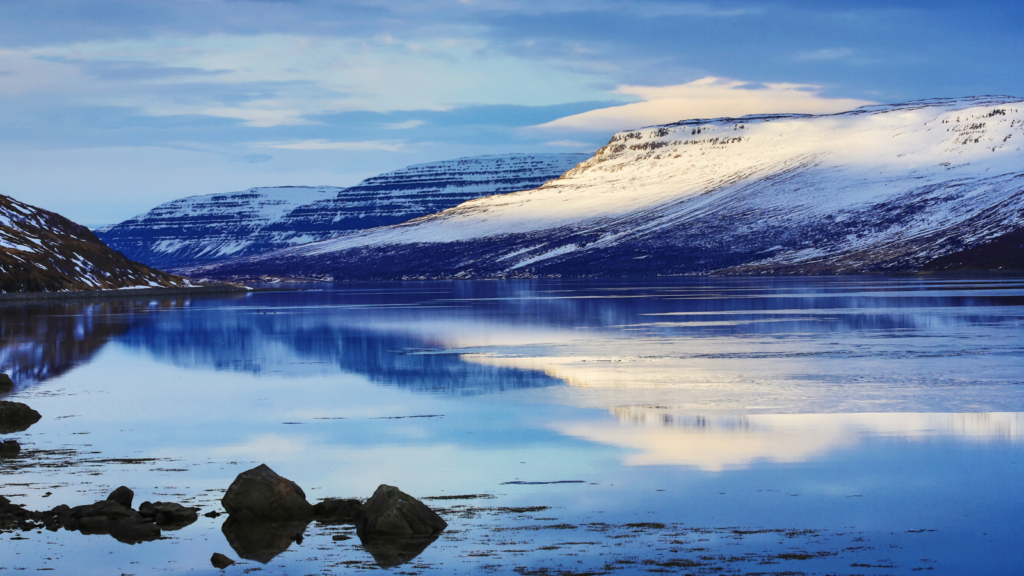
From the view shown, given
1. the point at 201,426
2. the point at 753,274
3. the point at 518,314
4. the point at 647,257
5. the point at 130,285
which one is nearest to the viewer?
the point at 201,426

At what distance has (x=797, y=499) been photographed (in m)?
13.2

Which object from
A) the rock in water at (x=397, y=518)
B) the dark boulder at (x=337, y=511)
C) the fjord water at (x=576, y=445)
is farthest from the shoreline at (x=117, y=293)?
the rock in water at (x=397, y=518)

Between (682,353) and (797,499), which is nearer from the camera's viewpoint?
(797,499)

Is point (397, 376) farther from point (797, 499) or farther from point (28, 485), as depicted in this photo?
point (797, 499)

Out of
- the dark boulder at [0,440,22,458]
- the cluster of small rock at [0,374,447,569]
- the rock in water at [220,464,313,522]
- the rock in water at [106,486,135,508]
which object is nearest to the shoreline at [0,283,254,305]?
the dark boulder at [0,440,22,458]

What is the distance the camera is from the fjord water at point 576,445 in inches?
449

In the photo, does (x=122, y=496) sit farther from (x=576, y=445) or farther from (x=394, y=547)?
(x=576, y=445)

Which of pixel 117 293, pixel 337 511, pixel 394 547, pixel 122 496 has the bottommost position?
pixel 394 547

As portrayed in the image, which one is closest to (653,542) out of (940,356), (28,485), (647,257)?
(28,485)

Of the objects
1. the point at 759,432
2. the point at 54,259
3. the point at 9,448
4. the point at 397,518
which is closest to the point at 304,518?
the point at 397,518

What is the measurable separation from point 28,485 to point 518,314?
42424 mm

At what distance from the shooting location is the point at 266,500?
42.1 feet

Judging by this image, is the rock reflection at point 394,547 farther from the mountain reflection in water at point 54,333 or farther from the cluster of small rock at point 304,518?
the mountain reflection in water at point 54,333

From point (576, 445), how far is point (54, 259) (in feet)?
276
